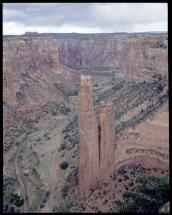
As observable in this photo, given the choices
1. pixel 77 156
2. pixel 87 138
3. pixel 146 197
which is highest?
pixel 87 138

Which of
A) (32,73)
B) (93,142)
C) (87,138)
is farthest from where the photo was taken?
(32,73)

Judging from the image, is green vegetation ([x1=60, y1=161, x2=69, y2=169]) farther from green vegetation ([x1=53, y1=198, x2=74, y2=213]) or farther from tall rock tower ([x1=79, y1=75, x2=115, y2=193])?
tall rock tower ([x1=79, y1=75, x2=115, y2=193])

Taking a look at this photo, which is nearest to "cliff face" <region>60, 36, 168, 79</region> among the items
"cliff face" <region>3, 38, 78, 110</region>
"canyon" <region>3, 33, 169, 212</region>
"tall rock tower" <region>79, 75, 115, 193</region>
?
"canyon" <region>3, 33, 169, 212</region>

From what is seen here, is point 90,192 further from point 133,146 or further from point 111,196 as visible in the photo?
point 133,146

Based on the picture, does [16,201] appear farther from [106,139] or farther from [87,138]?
[106,139]

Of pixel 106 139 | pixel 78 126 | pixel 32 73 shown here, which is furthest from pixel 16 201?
pixel 32 73

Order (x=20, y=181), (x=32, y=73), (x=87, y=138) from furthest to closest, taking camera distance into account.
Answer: (x=32, y=73) → (x=20, y=181) → (x=87, y=138)
